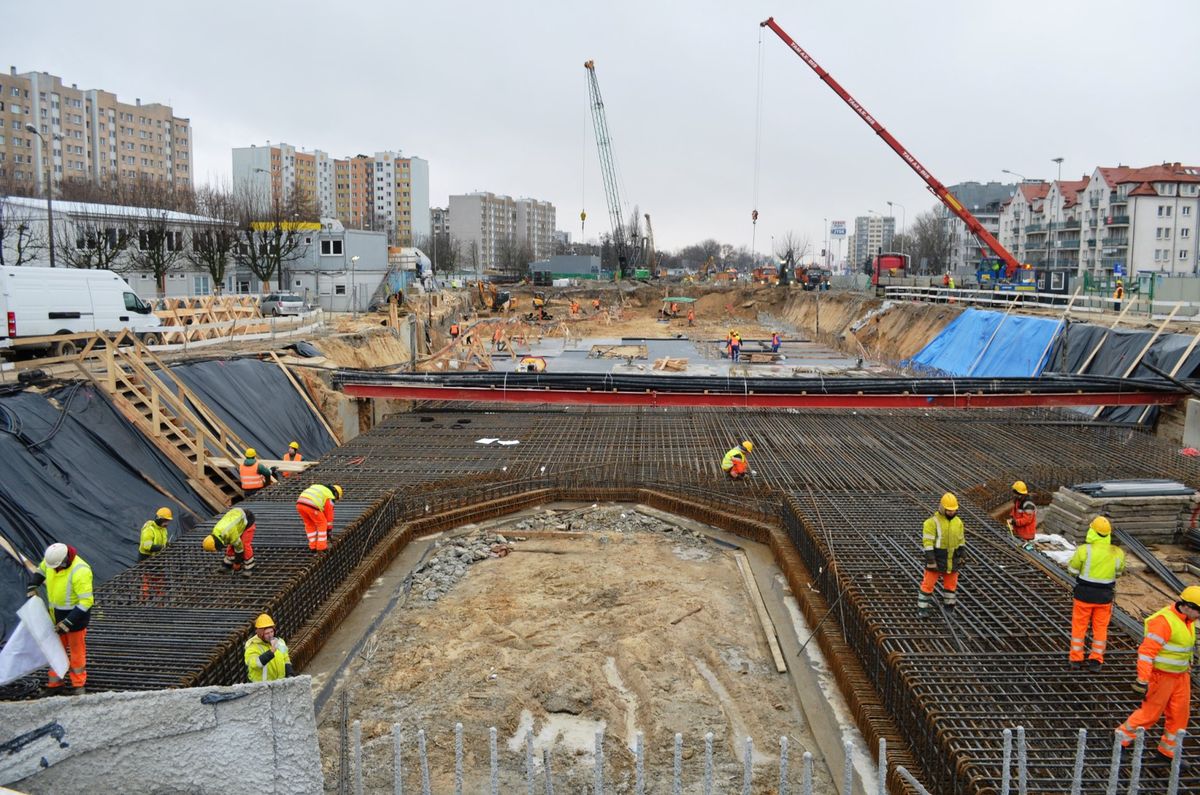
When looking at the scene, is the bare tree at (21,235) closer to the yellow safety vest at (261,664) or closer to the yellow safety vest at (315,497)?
the yellow safety vest at (315,497)

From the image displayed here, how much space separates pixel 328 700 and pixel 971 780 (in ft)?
18.2

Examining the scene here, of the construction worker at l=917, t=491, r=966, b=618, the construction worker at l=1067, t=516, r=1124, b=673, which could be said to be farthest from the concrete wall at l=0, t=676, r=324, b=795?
the construction worker at l=1067, t=516, r=1124, b=673

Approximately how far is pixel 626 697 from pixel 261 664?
129 inches

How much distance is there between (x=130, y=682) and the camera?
6.95 meters

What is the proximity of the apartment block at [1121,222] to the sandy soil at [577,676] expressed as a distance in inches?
2160

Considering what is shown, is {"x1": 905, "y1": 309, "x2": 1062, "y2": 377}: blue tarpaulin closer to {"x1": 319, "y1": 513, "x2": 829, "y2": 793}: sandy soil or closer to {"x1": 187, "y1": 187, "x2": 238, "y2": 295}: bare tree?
{"x1": 319, "y1": 513, "x2": 829, "y2": 793}: sandy soil

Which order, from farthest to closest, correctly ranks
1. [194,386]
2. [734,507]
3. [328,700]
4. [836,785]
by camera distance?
[194,386], [734,507], [328,700], [836,785]

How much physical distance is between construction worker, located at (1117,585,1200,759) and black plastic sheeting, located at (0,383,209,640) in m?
10.4

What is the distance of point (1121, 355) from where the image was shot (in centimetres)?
2089

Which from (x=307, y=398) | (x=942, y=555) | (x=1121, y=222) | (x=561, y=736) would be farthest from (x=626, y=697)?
(x=1121, y=222)

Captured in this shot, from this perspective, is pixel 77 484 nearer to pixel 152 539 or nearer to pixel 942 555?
pixel 152 539

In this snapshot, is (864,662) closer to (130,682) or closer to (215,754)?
(215,754)

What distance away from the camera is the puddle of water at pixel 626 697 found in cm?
734

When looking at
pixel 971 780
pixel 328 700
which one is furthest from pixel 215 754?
pixel 971 780
